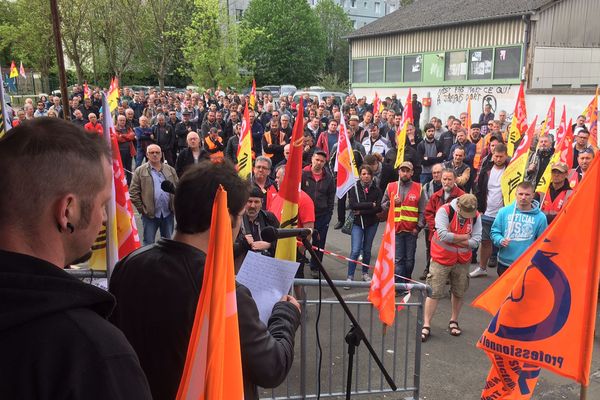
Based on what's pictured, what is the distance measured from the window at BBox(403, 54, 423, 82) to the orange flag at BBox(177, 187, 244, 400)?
28885 mm

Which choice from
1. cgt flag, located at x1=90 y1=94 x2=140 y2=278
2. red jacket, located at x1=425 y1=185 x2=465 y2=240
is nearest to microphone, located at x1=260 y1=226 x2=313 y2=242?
cgt flag, located at x1=90 y1=94 x2=140 y2=278

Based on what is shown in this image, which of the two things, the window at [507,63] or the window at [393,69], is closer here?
the window at [507,63]

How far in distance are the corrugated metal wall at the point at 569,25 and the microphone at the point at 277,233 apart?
24467 mm

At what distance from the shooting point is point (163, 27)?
115ft

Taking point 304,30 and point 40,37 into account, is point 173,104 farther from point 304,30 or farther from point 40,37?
point 304,30

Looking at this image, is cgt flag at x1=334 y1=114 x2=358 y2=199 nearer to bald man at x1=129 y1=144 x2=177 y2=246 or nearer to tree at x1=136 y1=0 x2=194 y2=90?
bald man at x1=129 y1=144 x2=177 y2=246

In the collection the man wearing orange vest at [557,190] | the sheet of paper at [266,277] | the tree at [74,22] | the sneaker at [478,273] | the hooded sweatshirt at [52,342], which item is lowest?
the sneaker at [478,273]

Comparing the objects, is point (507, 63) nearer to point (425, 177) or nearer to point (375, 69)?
point (375, 69)

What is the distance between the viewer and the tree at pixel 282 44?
52.2m

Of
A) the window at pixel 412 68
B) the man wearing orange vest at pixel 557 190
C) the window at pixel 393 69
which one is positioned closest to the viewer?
the man wearing orange vest at pixel 557 190

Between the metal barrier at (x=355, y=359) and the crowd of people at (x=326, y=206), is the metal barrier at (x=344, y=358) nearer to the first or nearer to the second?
the metal barrier at (x=355, y=359)

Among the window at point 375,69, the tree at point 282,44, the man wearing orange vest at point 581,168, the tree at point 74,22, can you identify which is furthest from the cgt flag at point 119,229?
the tree at point 282,44

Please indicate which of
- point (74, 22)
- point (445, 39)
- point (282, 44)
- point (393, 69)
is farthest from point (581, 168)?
point (282, 44)

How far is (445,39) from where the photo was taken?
1085 inches
